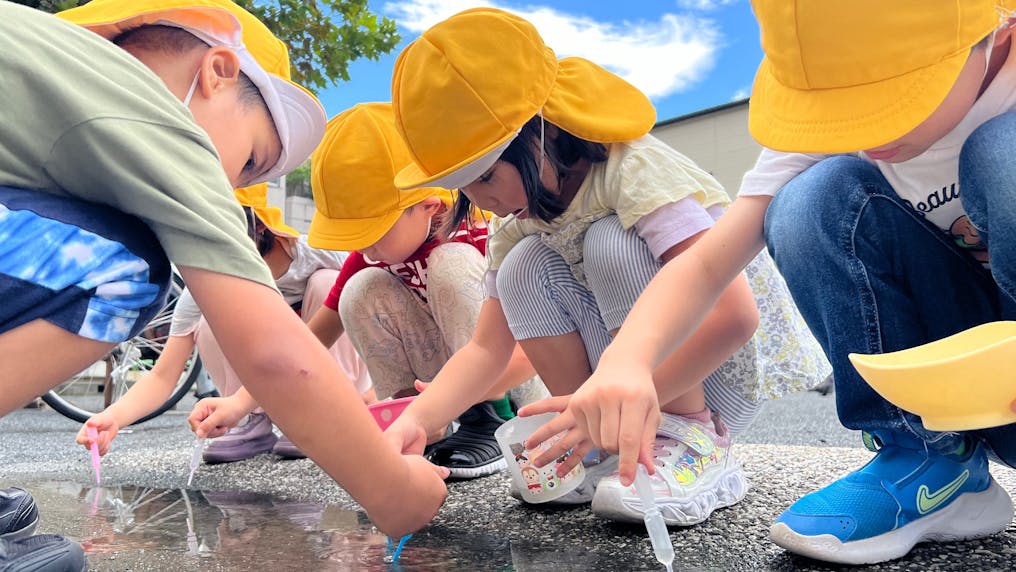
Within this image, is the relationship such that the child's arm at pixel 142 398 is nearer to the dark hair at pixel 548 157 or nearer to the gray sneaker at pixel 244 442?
the gray sneaker at pixel 244 442

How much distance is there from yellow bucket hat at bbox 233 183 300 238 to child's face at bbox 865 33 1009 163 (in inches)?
60.8

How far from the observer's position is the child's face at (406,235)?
179cm

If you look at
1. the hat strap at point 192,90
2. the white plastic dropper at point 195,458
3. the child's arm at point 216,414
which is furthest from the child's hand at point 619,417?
the white plastic dropper at point 195,458

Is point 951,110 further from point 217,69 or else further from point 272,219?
point 272,219

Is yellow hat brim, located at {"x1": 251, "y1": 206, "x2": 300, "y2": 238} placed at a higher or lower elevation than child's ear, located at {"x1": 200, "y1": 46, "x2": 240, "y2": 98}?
lower

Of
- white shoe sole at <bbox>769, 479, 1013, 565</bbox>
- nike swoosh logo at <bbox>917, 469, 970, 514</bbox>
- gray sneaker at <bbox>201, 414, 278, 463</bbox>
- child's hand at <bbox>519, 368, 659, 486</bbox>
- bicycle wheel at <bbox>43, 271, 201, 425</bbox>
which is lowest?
bicycle wheel at <bbox>43, 271, 201, 425</bbox>

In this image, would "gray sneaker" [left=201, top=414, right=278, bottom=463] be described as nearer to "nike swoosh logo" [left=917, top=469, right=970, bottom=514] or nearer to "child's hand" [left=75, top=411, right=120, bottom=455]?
"child's hand" [left=75, top=411, right=120, bottom=455]

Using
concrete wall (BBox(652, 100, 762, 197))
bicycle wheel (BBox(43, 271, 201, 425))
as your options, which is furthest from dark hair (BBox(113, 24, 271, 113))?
concrete wall (BBox(652, 100, 762, 197))

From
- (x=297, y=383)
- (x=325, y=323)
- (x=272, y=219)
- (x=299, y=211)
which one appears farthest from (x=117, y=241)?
(x=299, y=211)

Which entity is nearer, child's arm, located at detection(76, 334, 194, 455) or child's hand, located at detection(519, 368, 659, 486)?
child's hand, located at detection(519, 368, 659, 486)

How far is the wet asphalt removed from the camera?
3.22 ft

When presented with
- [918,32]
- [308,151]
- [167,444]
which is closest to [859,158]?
[918,32]

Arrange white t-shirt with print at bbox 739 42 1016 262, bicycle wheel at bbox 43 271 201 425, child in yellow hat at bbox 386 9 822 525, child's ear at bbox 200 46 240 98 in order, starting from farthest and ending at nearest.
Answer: bicycle wheel at bbox 43 271 201 425
child in yellow hat at bbox 386 9 822 525
child's ear at bbox 200 46 240 98
white t-shirt with print at bbox 739 42 1016 262

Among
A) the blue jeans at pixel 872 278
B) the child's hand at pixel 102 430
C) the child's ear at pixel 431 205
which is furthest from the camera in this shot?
the child's ear at pixel 431 205
